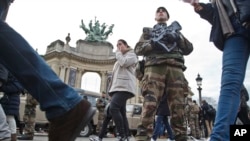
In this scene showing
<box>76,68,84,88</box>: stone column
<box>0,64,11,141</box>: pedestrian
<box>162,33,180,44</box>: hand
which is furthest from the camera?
<box>76,68,84,88</box>: stone column

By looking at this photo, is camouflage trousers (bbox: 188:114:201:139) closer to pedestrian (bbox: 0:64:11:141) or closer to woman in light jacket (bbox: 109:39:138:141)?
woman in light jacket (bbox: 109:39:138:141)

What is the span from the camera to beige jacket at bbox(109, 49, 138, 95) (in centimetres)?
500

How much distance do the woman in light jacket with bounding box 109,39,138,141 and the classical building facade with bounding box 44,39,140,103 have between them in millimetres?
37372

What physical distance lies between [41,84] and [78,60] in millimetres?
43018

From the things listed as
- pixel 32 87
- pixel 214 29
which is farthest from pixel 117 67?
pixel 32 87

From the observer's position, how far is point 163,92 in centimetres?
400

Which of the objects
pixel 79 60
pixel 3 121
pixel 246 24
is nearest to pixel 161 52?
pixel 246 24

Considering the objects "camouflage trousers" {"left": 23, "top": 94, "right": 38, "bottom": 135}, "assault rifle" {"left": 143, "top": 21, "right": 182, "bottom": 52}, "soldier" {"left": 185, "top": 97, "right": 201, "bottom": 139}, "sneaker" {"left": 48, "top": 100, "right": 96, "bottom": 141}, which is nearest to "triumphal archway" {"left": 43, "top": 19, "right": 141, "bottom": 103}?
"soldier" {"left": 185, "top": 97, "right": 201, "bottom": 139}

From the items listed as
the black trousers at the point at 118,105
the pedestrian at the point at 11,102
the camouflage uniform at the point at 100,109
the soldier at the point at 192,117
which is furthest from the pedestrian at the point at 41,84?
the soldier at the point at 192,117

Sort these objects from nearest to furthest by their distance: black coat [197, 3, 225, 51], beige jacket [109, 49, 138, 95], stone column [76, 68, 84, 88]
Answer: black coat [197, 3, 225, 51]
beige jacket [109, 49, 138, 95]
stone column [76, 68, 84, 88]

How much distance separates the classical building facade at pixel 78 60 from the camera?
4300 cm

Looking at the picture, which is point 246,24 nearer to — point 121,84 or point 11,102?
point 121,84

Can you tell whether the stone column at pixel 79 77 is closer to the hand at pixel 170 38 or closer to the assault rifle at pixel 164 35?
the assault rifle at pixel 164 35

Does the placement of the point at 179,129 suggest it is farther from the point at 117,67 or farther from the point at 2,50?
the point at 2,50
